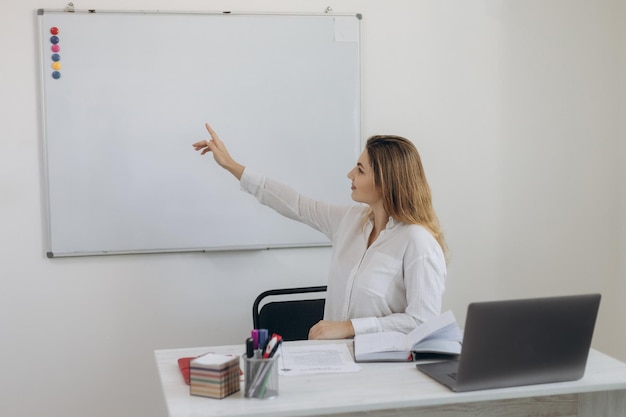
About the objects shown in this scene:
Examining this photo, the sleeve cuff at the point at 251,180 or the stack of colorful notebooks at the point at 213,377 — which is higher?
the sleeve cuff at the point at 251,180

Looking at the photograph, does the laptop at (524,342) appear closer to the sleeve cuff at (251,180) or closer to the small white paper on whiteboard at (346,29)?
the sleeve cuff at (251,180)

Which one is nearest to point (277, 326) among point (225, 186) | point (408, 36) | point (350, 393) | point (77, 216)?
point (225, 186)

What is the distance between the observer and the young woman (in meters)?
2.34

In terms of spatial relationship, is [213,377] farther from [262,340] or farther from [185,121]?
[185,121]

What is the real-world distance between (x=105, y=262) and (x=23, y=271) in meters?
0.34

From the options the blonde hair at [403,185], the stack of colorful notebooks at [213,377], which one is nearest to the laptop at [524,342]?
the stack of colorful notebooks at [213,377]

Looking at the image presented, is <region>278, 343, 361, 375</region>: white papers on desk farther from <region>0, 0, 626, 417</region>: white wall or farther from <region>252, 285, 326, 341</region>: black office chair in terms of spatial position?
<region>0, 0, 626, 417</region>: white wall

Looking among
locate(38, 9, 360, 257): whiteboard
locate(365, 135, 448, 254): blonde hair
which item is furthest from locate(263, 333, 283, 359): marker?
locate(38, 9, 360, 257): whiteboard

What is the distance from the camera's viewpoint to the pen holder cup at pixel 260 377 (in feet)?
5.77

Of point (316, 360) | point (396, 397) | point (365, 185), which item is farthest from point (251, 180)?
point (396, 397)

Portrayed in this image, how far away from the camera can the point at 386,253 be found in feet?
8.04

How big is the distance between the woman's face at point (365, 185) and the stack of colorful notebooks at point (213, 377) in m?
0.90

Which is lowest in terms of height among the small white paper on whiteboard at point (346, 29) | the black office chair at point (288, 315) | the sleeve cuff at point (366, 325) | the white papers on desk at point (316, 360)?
the black office chair at point (288, 315)

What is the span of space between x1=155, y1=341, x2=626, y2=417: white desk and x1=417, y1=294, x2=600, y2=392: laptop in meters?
0.03
